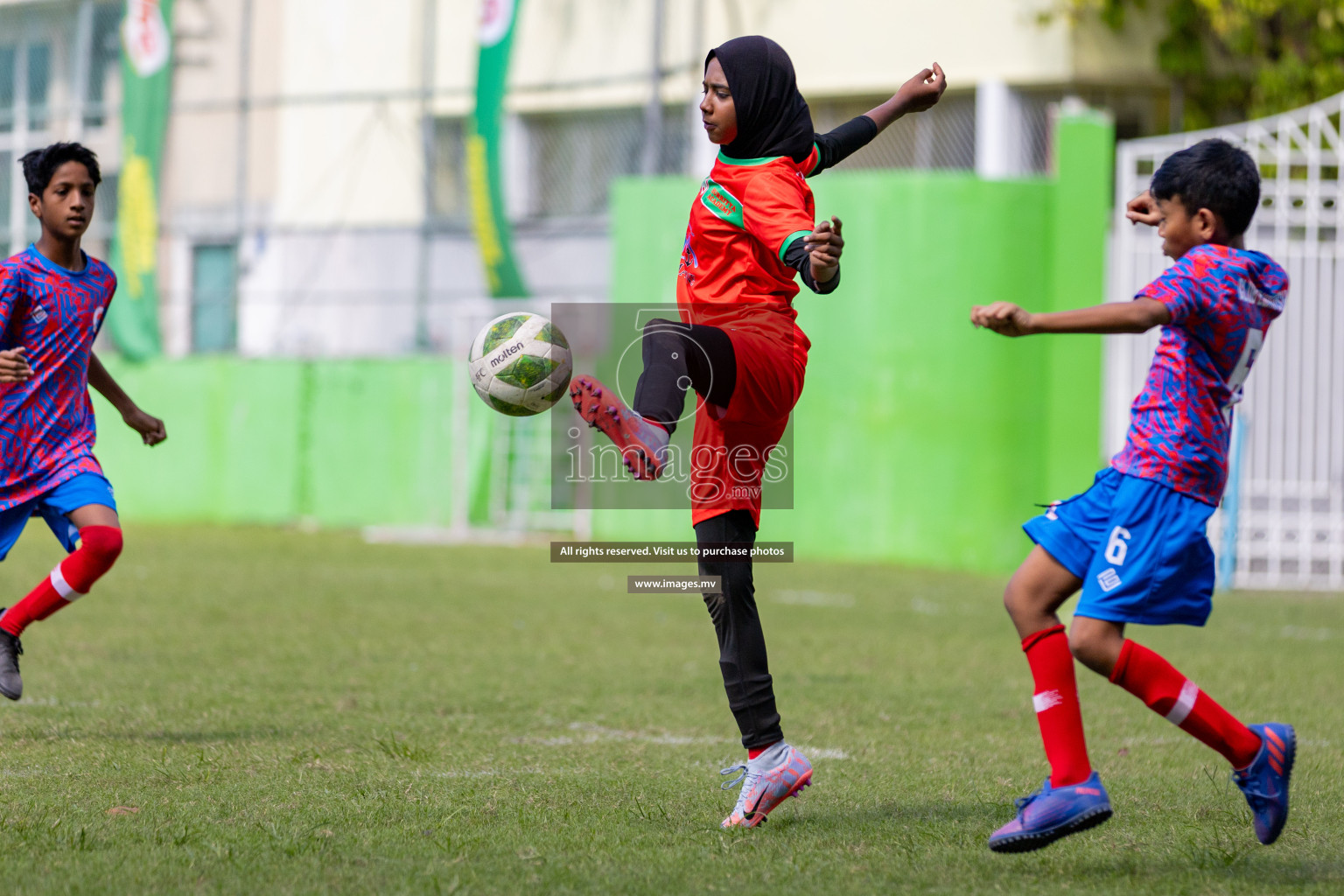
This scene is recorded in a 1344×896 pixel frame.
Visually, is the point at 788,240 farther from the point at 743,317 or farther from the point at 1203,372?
the point at 1203,372

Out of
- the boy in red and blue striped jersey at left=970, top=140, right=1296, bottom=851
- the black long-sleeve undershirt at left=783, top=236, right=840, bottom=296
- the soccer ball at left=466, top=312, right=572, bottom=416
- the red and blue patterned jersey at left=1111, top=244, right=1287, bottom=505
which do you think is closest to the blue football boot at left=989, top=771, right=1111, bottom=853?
the boy in red and blue striped jersey at left=970, top=140, right=1296, bottom=851

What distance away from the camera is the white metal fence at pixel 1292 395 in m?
12.9

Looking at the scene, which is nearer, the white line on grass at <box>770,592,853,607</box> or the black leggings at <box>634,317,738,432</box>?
the black leggings at <box>634,317,738,432</box>

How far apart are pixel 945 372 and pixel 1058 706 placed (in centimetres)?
1026

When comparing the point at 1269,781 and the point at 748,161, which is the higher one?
the point at 748,161

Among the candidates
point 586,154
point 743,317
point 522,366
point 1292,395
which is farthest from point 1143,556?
point 586,154

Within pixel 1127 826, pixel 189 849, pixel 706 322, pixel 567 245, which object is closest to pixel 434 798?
pixel 189 849

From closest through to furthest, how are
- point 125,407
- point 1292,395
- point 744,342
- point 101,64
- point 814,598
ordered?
point 744,342
point 125,407
point 814,598
point 1292,395
point 101,64

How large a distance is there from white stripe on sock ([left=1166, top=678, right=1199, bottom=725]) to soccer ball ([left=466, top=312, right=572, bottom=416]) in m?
1.91

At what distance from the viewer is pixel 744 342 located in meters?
4.25

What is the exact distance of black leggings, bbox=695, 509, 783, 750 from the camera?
14.4ft

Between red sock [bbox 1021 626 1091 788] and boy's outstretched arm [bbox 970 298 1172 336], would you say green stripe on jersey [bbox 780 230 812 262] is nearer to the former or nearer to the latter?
boy's outstretched arm [bbox 970 298 1172 336]

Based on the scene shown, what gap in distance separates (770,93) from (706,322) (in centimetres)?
66

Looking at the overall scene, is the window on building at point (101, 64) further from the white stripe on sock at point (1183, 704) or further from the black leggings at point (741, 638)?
the white stripe on sock at point (1183, 704)
